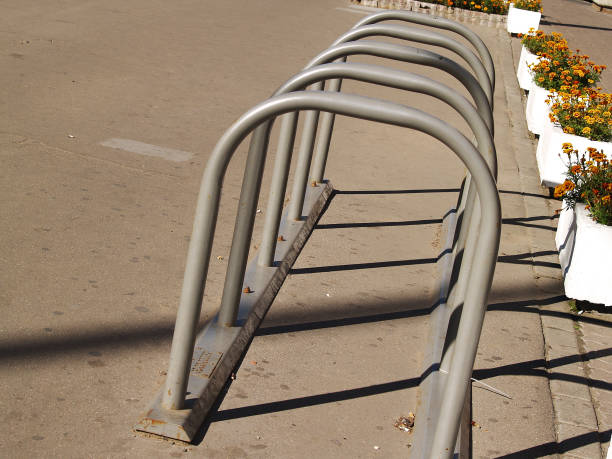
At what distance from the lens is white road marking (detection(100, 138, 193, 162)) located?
5672 mm

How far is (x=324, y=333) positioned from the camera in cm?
372

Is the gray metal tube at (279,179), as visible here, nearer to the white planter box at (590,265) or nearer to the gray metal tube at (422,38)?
the gray metal tube at (422,38)

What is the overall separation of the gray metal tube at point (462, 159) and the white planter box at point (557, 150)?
12.5ft

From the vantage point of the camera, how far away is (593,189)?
461 centimetres

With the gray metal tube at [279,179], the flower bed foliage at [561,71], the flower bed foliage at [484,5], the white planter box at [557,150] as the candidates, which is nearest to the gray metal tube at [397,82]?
the gray metal tube at [279,179]

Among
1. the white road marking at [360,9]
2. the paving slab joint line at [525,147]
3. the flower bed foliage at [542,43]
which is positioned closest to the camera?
the paving slab joint line at [525,147]

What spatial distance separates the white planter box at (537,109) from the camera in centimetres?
771

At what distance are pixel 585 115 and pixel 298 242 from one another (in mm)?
2983

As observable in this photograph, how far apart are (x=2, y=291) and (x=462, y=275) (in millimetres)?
1981

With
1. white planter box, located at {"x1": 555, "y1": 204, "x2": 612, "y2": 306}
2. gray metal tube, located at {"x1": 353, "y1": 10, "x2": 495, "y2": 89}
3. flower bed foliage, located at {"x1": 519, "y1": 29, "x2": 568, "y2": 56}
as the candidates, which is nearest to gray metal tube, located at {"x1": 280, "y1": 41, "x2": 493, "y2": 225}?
gray metal tube, located at {"x1": 353, "y1": 10, "x2": 495, "y2": 89}

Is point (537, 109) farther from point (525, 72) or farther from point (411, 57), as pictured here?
point (411, 57)

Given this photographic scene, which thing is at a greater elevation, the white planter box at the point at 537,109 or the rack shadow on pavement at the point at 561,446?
the white planter box at the point at 537,109

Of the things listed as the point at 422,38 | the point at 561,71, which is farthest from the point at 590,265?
the point at 561,71

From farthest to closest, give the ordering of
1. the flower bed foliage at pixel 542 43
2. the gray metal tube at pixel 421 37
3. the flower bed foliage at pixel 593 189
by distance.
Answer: the flower bed foliage at pixel 542 43
the flower bed foliage at pixel 593 189
the gray metal tube at pixel 421 37
